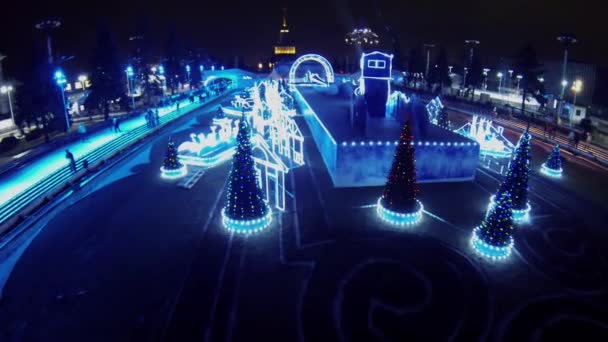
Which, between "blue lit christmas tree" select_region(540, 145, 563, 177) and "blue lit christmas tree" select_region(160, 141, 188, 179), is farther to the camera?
"blue lit christmas tree" select_region(540, 145, 563, 177)

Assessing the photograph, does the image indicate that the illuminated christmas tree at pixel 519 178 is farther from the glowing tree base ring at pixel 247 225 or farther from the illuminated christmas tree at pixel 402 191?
the glowing tree base ring at pixel 247 225

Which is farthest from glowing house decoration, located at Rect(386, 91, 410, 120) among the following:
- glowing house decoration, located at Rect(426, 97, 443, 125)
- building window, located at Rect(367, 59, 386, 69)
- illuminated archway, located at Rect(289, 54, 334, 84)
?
illuminated archway, located at Rect(289, 54, 334, 84)

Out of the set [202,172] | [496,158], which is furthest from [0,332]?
[496,158]

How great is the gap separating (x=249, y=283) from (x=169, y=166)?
1389cm

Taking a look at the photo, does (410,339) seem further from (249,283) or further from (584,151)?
(584,151)

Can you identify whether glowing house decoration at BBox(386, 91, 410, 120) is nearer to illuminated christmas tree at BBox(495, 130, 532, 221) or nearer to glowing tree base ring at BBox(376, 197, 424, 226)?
illuminated christmas tree at BBox(495, 130, 532, 221)

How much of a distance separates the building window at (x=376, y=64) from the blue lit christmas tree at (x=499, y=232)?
45.2 feet

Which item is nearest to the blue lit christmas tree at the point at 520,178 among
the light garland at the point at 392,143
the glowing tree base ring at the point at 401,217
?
the glowing tree base ring at the point at 401,217

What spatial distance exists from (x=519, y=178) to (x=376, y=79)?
11.9m

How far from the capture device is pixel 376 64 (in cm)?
2569

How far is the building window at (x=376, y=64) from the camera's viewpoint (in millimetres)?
25516

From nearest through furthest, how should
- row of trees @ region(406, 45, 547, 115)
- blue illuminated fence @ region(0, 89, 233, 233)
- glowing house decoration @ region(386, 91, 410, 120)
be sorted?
1. blue illuminated fence @ region(0, 89, 233, 233)
2. glowing house decoration @ region(386, 91, 410, 120)
3. row of trees @ region(406, 45, 547, 115)

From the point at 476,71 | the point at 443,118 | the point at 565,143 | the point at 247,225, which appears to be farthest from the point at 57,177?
the point at 476,71

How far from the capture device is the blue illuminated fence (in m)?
17.6
